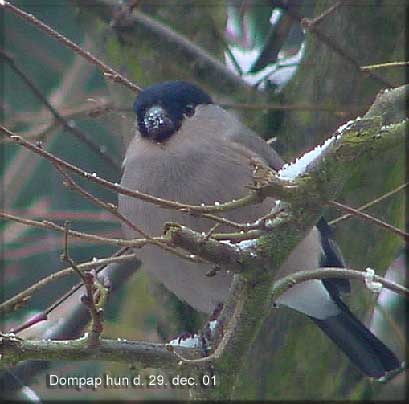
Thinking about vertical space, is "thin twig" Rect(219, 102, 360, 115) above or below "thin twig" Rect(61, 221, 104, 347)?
above

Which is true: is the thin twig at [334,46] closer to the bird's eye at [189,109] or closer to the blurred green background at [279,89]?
the blurred green background at [279,89]

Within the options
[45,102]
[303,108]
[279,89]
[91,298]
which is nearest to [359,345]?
[303,108]

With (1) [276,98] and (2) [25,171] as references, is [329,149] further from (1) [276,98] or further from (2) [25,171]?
(2) [25,171]

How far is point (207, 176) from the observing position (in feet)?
9.43

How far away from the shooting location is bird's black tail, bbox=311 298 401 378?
3238mm

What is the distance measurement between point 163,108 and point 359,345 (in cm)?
98

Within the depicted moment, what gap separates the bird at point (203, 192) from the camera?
9.35ft

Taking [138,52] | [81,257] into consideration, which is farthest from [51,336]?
[81,257]

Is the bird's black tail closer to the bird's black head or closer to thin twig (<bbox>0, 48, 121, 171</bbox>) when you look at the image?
the bird's black head

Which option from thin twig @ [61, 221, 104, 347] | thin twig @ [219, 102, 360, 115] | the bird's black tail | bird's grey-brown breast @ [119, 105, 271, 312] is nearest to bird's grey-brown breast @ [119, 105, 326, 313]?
bird's grey-brown breast @ [119, 105, 271, 312]

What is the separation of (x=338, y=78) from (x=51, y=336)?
4.13ft

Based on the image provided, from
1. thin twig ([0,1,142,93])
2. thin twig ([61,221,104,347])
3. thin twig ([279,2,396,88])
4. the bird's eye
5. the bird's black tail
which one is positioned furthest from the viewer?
the bird's black tail

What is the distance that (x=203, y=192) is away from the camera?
2.84 metres

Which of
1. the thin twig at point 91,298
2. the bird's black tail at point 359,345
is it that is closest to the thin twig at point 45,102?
the bird's black tail at point 359,345
